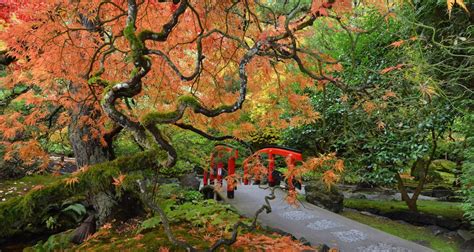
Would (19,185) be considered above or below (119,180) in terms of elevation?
below

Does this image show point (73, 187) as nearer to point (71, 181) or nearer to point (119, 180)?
point (71, 181)

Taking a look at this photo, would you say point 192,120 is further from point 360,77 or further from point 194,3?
point 360,77

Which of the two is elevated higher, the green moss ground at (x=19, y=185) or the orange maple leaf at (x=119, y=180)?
the orange maple leaf at (x=119, y=180)

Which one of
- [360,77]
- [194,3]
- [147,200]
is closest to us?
[147,200]

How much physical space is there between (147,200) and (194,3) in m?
3.13

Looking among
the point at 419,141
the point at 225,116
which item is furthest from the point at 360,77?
the point at 225,116

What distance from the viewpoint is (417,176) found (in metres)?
13.3

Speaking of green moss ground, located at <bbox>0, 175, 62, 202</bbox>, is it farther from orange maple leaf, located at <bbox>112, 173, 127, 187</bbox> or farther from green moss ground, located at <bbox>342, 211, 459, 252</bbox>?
green moss ground, located at <bbox>342, 211, 459, 252</bbox>

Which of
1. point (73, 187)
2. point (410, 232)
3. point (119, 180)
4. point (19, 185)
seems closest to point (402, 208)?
point (410, 232)

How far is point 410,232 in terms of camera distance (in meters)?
6.75

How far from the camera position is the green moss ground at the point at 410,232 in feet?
20.1

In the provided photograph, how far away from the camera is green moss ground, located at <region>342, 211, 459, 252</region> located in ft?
20.1

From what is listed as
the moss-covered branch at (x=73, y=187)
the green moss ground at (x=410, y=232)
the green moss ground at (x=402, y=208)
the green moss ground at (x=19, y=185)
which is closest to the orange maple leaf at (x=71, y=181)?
the moss-covered branch at (x=73, y=187)

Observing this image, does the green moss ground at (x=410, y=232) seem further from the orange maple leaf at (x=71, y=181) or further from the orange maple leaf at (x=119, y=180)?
the orange maple leaf at (x=71, y=181)
